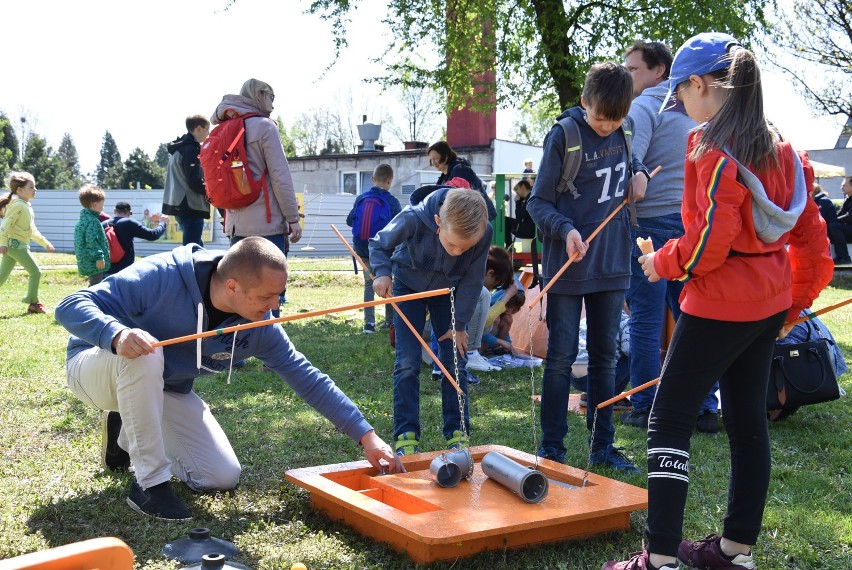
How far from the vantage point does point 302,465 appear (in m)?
3.95

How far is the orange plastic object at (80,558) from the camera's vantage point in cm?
166

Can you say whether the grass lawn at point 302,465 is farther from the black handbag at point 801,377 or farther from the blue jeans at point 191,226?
the blue jeans at point 191,226

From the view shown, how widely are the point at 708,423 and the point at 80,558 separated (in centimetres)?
376

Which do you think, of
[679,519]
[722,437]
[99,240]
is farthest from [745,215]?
[99,240]

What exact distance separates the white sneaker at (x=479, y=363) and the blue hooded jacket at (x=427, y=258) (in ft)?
8.21

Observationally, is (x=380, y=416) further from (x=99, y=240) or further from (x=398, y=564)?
(x=99, y=240)

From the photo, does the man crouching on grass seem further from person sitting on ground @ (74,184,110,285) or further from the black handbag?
person sitting on ground @ (74,184,110,285)

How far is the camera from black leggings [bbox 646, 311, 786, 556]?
254cm

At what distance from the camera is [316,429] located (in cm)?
464

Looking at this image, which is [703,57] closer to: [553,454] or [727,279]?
[727,279]

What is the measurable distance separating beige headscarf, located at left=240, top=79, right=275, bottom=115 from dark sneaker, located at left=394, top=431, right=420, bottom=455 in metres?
2.57

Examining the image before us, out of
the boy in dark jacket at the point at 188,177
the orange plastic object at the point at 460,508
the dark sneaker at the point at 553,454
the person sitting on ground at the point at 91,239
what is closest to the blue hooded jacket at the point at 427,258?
the dark sneaker at the point at 553,454

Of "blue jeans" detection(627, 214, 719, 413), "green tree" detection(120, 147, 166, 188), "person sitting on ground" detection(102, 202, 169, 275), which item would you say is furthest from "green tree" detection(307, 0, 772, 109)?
"green tree" detection(120, 147, 166, 188)

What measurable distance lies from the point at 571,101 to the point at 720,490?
812cm
